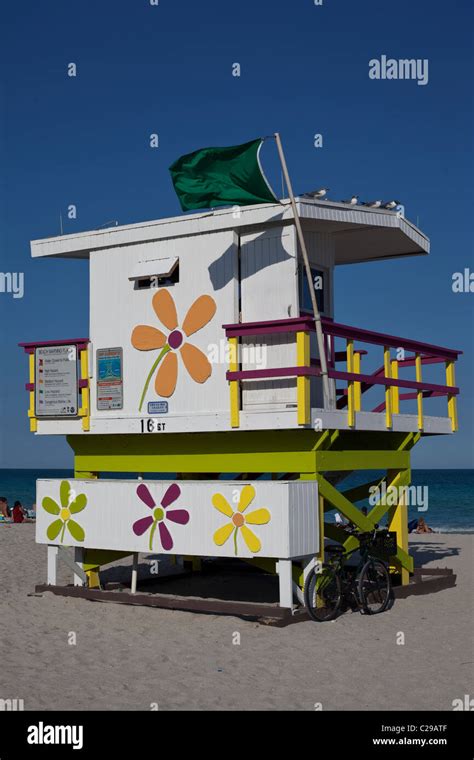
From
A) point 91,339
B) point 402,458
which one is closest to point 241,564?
point 402,458

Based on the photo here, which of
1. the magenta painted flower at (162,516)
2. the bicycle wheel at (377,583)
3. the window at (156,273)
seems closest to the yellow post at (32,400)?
the window at (156,273)

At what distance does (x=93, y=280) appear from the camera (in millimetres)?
16062

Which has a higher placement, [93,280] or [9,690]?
[93,280]

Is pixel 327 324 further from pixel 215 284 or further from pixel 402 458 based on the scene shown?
pixel 402 458

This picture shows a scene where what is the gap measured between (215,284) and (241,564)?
692 cm

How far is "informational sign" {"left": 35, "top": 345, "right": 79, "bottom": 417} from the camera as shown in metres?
15.8

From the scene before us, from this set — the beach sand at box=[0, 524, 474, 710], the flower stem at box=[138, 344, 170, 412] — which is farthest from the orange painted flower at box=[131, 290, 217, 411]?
the beach sand at box=[0, 524, 474, 710]

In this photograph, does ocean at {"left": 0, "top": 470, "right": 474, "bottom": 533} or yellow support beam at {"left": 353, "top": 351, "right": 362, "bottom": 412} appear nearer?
yellow support beam at {"left": 353, "top": 351, "right": 362, "bottom": 412}

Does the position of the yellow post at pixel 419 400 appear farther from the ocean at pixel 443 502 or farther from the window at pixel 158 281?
the ocean at pixel 443 502

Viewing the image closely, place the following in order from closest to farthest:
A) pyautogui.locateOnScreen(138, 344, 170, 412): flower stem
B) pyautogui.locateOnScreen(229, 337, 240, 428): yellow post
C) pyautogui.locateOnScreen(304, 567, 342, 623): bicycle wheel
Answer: pyautogui.locateOnScreen(304, 567, 342, 623): bicycle wheel < pyautogui.locateOnScreen(229, 337, 240, 428): yellow post < pyautogui.locateOnScreen(138, 344, 170, 412): flower stem

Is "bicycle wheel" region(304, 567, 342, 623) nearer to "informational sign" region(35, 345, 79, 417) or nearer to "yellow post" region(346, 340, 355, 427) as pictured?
"yellow post" region(346, 340, 355, 427)

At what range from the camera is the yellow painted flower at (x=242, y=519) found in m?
13.0

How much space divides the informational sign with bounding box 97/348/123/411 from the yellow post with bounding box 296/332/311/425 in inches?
139

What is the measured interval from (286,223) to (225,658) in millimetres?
6006
